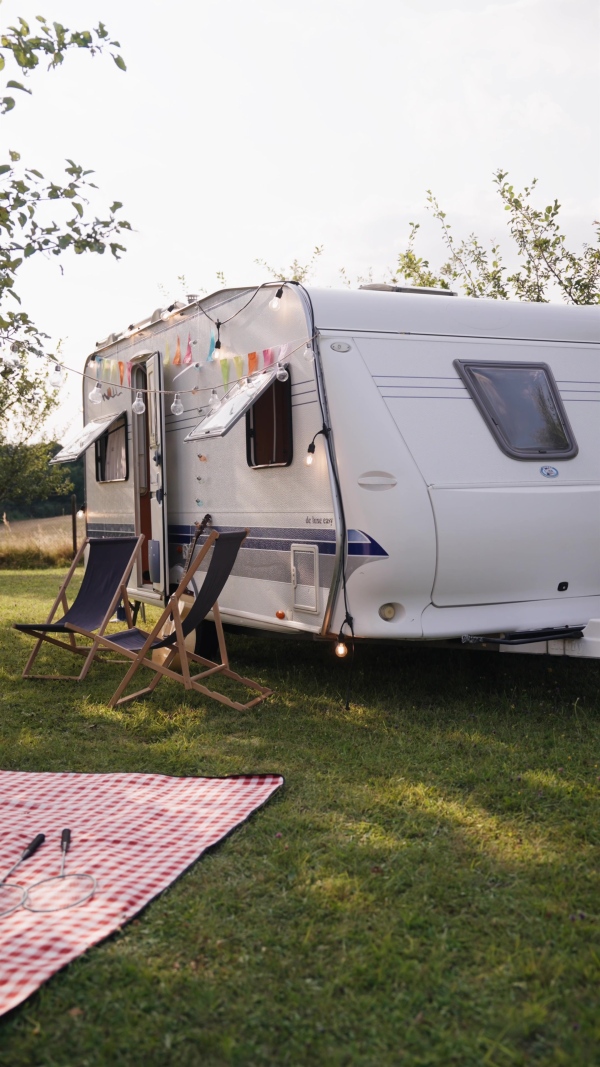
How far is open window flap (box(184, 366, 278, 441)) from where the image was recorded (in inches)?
209

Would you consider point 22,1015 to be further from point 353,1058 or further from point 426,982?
point 426,982

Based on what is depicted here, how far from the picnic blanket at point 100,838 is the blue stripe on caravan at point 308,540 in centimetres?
131

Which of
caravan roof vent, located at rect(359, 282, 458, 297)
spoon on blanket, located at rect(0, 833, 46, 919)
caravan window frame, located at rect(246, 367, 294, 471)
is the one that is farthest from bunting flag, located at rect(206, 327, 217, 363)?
spoon on blanket, located at rect(0, 833, 46, 919)

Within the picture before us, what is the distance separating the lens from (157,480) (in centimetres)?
716

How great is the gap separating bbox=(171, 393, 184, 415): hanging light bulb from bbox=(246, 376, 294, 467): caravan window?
0.89 meters

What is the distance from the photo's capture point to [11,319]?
22.2ft

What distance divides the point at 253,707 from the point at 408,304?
2.43 meters

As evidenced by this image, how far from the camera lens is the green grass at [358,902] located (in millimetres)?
2350

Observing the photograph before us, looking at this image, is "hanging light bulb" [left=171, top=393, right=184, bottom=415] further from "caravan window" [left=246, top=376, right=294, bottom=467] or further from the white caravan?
"caravan window" [left=246, top=376, right=294, bottom=467]

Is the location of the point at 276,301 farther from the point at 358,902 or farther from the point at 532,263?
the point at 532,263

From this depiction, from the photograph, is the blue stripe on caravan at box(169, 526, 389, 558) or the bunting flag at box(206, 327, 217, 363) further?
the bunting flag at box(206, 327, 217, 363)

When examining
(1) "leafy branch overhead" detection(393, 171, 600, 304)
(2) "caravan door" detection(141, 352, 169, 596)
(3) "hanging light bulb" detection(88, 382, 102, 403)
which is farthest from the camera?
(1) "leafy branch overhead" detection(393, 171, 600, 304)

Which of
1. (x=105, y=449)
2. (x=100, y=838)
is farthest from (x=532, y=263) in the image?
(x=100, y=838)

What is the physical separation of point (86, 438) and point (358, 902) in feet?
18.8
